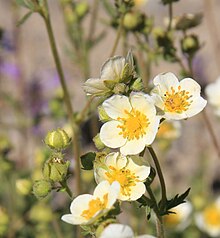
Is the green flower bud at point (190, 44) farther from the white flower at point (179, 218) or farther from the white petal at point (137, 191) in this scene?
the white flower at point (179, 218)

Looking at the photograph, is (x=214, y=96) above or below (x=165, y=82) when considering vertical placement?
below

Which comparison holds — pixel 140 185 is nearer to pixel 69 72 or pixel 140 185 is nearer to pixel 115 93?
pixel 115 93

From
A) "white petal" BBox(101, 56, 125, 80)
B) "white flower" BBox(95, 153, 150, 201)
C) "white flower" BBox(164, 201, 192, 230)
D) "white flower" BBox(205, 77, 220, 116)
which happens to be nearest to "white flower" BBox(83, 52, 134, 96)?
"white petal" BBox(101, 56, 125, 80)

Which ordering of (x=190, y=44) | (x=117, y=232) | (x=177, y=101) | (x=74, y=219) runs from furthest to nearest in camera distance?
(x=190, y=44)
(x=177, y=101)
(x=74, y=219)
(x=117, y=232)

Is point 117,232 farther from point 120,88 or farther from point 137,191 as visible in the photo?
point 120,88

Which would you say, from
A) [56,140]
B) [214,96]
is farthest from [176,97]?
[214,96]

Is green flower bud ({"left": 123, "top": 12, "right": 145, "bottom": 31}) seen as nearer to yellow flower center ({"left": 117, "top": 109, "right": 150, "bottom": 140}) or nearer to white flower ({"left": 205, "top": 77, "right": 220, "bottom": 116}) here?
white flower ({"left": 205, "top": 77, "right": 220, "bottom": 116})
